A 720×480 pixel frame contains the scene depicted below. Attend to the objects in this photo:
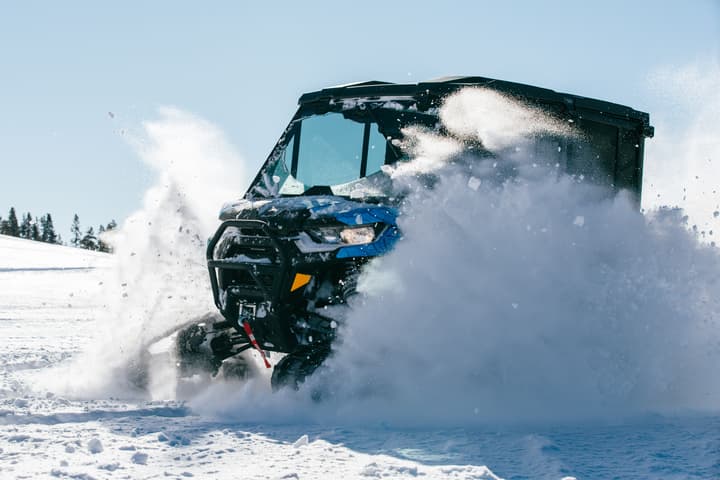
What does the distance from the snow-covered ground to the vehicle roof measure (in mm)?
2623

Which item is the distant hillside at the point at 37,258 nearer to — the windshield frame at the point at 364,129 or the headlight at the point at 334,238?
the windshield frame at the point at 364,129

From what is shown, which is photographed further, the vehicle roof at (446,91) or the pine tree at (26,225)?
the pine tree at (26,225)

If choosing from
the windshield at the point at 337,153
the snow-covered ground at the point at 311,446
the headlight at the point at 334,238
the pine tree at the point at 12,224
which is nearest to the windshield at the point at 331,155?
the windshield at the point at 337,153

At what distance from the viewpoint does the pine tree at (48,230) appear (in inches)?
3690

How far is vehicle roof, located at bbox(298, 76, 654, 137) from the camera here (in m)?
6.08

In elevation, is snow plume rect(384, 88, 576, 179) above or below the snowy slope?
above

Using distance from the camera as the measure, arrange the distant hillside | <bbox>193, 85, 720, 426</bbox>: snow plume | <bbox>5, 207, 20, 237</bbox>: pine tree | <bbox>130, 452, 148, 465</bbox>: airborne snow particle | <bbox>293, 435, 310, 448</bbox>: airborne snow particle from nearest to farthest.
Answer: <bbox>130, 452, 148, 465</bbox>: airborne snow particle < <bbox>293, 435, 310, 448</bbox>: airborne snow particle < <bbox>193, 85, 720, 426</bbox>: snow plume < the distant hillside < <bbox>5, 207, 20, 237</bbox>: pine tree

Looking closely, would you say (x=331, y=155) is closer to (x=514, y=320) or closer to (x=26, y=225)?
(x=514, y=320)

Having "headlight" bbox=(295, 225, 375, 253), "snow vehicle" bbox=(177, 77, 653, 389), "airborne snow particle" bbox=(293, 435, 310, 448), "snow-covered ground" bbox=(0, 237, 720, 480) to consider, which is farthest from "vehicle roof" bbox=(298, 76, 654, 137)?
"airborne snow particle" bbox=(293, 435, 310, 448)

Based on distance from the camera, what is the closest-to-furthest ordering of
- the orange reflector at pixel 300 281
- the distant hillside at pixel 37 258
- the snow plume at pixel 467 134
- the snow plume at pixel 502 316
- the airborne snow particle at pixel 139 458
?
the airborne snow particle at pixel 139 458
the snow plume at pixel 502 316
the orange reflector at pixel 300 281
the snow plume at pixel 467 134
the distant hillside at pixel 37 258

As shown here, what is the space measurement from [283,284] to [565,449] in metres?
2.29

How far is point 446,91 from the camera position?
239 inches

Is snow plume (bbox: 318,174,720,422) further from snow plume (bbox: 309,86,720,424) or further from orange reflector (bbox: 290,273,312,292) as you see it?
orange reflector (bbox: 290,273,312,292)

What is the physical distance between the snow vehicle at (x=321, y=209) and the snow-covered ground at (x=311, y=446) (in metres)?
0.68
